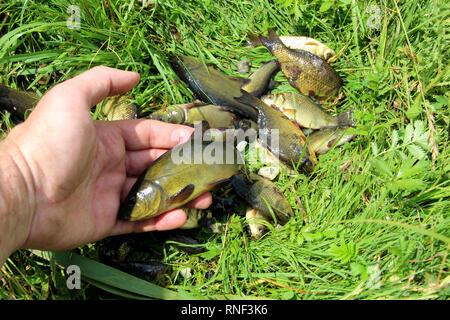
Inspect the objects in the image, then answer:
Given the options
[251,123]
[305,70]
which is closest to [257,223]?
[251,123]

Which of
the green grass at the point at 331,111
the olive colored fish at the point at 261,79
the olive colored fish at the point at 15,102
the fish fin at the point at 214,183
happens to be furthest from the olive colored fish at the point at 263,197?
the olive colored fish at the point at 15,102

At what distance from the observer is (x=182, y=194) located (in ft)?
9.95

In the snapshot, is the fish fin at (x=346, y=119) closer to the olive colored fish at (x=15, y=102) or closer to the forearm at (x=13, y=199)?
the forearm at (x=13, y=199)

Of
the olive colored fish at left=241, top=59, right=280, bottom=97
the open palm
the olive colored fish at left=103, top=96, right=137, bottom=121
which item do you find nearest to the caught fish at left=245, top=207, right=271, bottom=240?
the open palm

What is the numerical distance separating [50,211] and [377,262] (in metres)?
2.44

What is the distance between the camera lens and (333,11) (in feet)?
14.7

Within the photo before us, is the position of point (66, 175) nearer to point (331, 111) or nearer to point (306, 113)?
point (306, 113)

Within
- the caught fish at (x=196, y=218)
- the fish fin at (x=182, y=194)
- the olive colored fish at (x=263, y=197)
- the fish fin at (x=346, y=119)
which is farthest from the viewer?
the fish fin at (x=346, y=119)

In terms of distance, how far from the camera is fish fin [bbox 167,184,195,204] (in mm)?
3004

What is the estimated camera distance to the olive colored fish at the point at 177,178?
9.58 ft

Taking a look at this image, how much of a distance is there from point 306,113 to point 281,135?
18.2 inches

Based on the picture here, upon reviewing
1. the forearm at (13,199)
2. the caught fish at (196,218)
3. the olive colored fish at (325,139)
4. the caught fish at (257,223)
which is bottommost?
the caught fish at (257,223)

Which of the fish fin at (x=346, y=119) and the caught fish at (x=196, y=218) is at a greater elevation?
the fish fin at (x=346, y=119)

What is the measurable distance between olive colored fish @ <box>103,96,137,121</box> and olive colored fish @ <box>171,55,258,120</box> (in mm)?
677
